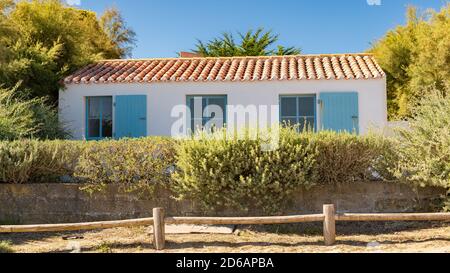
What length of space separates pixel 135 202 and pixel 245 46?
16.1m

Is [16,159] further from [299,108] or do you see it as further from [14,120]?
[299,108]

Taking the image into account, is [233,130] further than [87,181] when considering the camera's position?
No

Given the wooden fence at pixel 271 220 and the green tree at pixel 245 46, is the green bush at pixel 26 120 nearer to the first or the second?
the wooden fence at pixel 271 220

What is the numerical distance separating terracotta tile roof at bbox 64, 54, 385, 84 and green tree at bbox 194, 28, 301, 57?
8006 mm

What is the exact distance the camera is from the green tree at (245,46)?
23797 mm

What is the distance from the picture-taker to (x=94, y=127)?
46.6 feet

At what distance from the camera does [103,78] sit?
548 inches

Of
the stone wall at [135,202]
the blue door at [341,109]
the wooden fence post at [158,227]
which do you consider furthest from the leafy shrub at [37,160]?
the blue door at [341,109]

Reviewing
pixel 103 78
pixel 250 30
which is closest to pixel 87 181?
pixel 103 78

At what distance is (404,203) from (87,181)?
604 centimetres

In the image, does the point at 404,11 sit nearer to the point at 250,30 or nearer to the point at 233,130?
the point at 250,30

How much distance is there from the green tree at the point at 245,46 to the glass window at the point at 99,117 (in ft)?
34.2

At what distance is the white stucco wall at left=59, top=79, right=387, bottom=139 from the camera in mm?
13125
